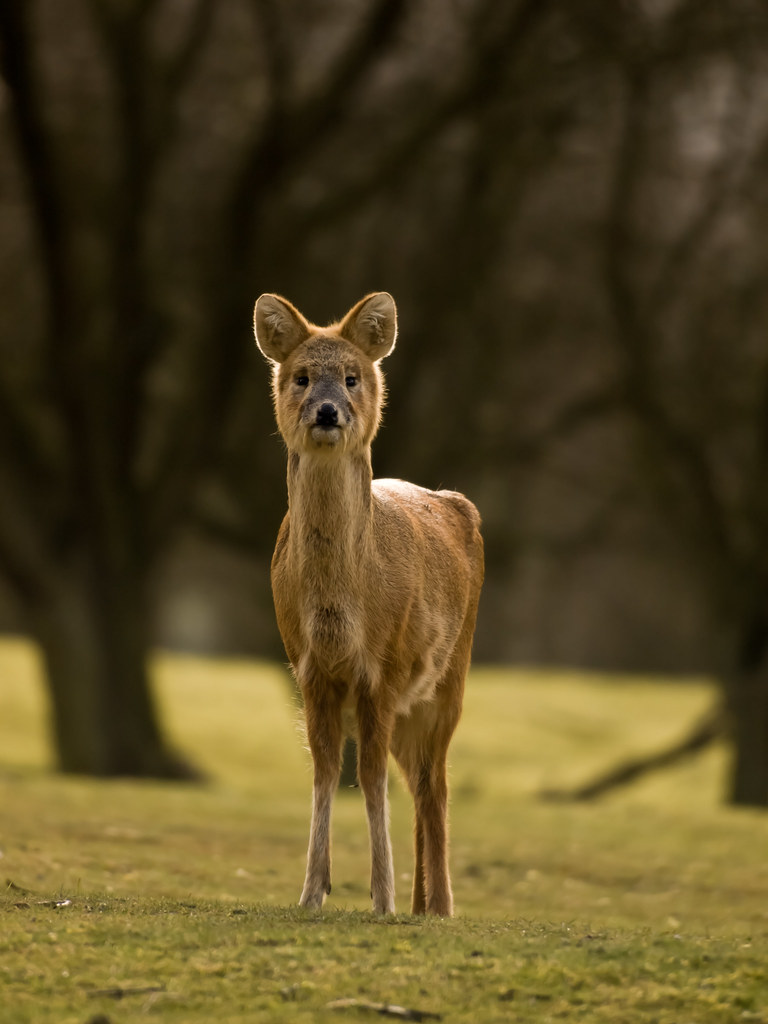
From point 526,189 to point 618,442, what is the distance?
582cm

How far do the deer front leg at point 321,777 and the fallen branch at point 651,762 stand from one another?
52.8 ft

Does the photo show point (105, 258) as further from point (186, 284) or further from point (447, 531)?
point (447, 531)

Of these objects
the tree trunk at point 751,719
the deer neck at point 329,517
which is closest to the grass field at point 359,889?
the deer neck at point 329,517

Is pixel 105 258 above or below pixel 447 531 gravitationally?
above

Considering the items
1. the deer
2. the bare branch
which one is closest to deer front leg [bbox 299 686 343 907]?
the deer

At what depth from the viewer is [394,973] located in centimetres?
621

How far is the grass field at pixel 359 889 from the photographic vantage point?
6004 millimetres

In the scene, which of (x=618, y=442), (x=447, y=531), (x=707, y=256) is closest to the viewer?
(x=447, y=531)

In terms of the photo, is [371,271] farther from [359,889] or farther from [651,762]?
[359,889]

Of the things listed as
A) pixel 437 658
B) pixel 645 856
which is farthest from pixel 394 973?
pixel 645 856

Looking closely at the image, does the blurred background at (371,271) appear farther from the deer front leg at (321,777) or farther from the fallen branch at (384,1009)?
the fallen branch at (384,1009)

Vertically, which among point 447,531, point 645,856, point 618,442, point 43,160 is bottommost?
point 645,856

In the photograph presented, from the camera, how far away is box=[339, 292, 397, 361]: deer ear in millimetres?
8281

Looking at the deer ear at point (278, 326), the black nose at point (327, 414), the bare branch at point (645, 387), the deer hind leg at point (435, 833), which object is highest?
the bare branch at point (645, 387)
